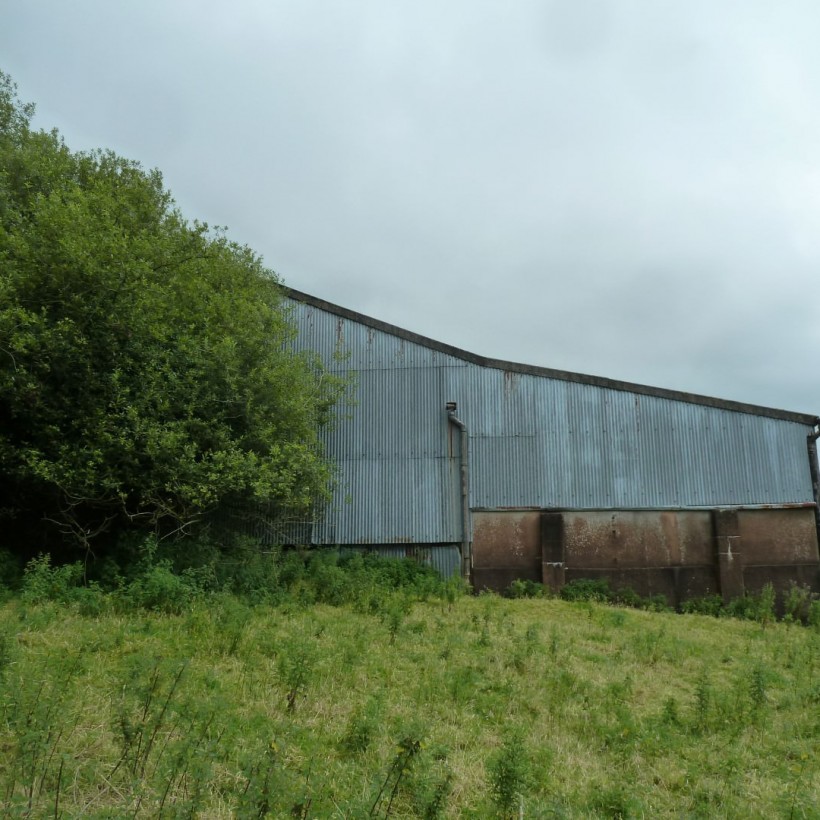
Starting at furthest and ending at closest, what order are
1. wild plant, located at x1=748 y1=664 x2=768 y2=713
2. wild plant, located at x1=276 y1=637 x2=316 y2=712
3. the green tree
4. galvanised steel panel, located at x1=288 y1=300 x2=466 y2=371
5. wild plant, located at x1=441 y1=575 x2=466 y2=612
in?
galvanised steel panel, located at x1=288 y1=300 x2=466 y2=371
wild plant, located at x1=441 y1=575 x2=466 y2=612
the green tree
wild plant, located at x1=748 y1=664 x2=768 y2=713
wild plant, located at x1=276 y1=637 x2=316 y2=712

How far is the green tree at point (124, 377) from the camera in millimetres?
13180

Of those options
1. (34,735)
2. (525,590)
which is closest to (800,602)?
(525,590)

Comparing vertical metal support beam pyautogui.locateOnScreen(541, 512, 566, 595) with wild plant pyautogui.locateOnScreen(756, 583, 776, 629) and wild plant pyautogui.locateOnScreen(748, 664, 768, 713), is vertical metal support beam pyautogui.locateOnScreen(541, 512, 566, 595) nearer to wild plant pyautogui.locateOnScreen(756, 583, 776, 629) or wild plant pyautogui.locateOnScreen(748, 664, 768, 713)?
wild plant pyautogui.locateOnScreen(756, 583, 776, 629)

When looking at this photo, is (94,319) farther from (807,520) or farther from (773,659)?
(807,520)

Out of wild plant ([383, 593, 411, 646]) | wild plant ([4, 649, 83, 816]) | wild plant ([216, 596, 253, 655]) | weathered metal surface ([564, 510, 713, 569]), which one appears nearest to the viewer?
wild plant ([4, 649, 83, 816])

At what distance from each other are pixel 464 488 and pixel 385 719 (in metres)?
11.3

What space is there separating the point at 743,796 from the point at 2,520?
16025mm

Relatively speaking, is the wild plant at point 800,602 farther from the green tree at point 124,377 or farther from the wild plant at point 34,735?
the wild plant at point 34,735

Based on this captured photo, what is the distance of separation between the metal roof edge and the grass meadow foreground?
7756 millimetres

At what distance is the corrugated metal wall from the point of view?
1836cm

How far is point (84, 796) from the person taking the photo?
4.96 metres

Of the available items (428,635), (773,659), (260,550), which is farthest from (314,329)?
(773,659)

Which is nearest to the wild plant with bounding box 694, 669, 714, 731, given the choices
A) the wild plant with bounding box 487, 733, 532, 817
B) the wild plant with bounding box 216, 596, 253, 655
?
the wild plant with bounding box 487, 733, 532, 817

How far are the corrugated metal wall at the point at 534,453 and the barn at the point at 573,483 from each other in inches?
1.3
